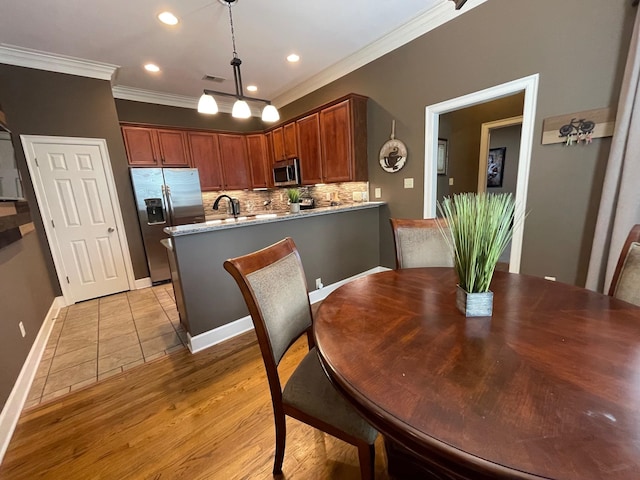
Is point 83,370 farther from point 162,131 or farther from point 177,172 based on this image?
point 162,131

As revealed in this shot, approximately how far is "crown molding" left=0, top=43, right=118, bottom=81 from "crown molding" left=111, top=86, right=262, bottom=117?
1.55 ft

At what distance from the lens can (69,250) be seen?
10.7 ft

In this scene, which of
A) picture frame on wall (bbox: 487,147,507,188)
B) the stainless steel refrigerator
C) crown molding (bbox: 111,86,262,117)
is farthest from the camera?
picture frame on wall (bbox: 487,147,507,188)

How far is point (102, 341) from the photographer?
7.86ft

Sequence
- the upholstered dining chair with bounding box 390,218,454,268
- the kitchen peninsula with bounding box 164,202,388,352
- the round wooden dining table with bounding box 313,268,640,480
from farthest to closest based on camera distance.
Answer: the kitchen peninsula with bounding box 164,202,388,352, the upholstered dining chair with bounding box 390,218,454,268, the round wooden dining table with bounding box 313,268,640,480

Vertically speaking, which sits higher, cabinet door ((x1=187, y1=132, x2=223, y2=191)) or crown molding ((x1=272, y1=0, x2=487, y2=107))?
crown molding ((x1=272, y1=0, x2=487, y2=107))

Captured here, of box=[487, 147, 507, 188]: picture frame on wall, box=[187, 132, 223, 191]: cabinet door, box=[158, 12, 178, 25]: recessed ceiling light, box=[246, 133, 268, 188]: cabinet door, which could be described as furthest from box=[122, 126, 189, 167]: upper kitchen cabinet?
box=[487, 147, 507, 188]: picture frame on wall

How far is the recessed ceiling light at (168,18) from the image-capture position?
91.0 inches

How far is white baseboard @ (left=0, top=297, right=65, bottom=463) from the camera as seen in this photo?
144 cm

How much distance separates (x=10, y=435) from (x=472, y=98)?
13.8 ft

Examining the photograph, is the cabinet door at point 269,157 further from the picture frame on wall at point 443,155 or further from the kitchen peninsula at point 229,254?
the picture frame on wall at point 443,155

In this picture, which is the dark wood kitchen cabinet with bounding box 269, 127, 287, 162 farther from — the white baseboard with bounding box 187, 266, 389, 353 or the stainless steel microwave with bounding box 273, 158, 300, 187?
the white baseboard with bounding box 187, 266, 389, 353

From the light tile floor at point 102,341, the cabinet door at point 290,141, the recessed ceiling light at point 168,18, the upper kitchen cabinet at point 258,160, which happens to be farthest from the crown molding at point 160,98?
the light tile floor at point 102,341

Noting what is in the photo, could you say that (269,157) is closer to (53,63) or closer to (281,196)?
(281,196)
